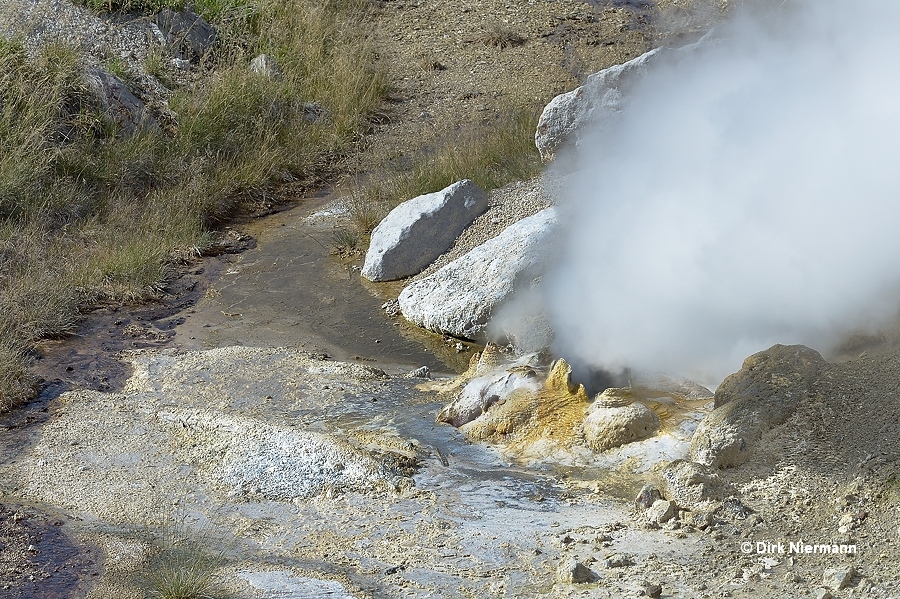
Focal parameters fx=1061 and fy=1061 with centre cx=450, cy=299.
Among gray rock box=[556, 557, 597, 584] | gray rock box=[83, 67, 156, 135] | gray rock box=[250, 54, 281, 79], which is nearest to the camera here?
gray rock box=[556, 557, 597, 584]

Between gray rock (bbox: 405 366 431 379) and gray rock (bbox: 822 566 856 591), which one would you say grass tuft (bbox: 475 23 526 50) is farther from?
gray rock (bbox: 822 566 856 591)

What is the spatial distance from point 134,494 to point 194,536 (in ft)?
1.40

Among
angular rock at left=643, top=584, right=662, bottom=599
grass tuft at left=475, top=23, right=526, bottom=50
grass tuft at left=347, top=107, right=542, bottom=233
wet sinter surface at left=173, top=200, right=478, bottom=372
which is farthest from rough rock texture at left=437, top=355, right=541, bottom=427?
grass tuft at left=475, top=23, right=526, bottom=50

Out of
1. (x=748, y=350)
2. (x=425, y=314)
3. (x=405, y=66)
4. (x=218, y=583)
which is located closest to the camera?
(x=218, y=583)

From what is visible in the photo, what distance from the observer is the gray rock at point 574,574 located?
9.90 feet

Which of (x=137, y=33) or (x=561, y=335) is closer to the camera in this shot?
(x=561, y=335)

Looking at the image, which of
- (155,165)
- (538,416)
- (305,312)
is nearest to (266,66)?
(155,165)

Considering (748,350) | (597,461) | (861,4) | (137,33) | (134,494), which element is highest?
(861,4)

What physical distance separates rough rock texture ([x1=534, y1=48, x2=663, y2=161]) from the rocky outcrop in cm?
309

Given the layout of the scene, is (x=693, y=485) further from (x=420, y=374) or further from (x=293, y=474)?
(x=420, y=374)

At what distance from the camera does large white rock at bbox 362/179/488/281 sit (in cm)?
611

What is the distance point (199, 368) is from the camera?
15.9 feet

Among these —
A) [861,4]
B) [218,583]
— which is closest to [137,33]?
[861,4]

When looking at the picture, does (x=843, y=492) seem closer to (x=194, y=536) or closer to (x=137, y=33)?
(x=194, y=536)
